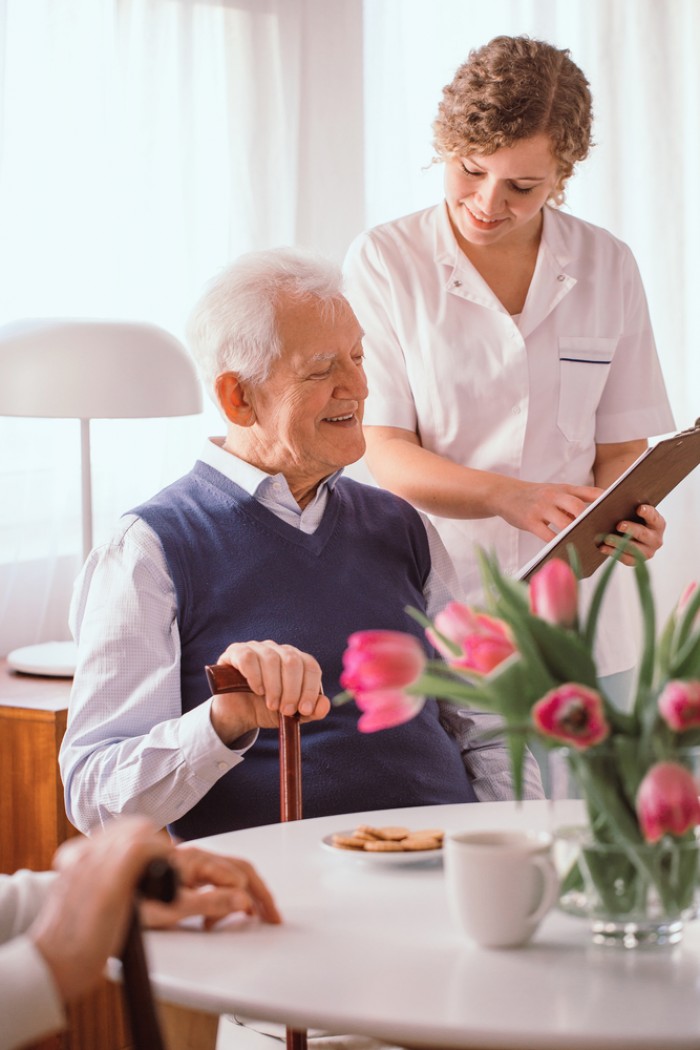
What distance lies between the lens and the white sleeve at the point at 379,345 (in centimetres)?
234

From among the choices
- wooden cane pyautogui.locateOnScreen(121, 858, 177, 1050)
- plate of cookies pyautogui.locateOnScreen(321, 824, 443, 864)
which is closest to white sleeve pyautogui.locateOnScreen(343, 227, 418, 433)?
plate of cookies pyautogui.locateOnScreen(321, 824, 443, 864)

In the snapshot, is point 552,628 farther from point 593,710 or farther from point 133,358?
point 133,358

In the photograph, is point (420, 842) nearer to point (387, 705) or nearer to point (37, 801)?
point (387, 705)

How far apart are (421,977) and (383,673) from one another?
23cm

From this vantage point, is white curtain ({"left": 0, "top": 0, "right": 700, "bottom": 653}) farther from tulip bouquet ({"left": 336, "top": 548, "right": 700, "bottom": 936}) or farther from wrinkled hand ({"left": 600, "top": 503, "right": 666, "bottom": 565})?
tulip bouquet ({"left": 336, "top": 548, "right": 700, "bottom": 936})

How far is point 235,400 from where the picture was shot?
1928 mm

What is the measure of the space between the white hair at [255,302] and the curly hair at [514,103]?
0.41 meters

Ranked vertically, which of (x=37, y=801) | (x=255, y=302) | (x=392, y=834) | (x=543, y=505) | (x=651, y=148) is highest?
(x=651, y=148)

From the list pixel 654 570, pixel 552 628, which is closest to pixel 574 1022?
pixel 552 628

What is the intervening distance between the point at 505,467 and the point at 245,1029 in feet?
3.49

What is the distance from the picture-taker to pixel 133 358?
93.0 inches

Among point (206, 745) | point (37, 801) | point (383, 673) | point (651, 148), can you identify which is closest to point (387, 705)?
point (383, 673)

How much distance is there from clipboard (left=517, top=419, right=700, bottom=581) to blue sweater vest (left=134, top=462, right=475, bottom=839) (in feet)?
0.78

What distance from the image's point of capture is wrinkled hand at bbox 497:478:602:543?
2.07 meters
